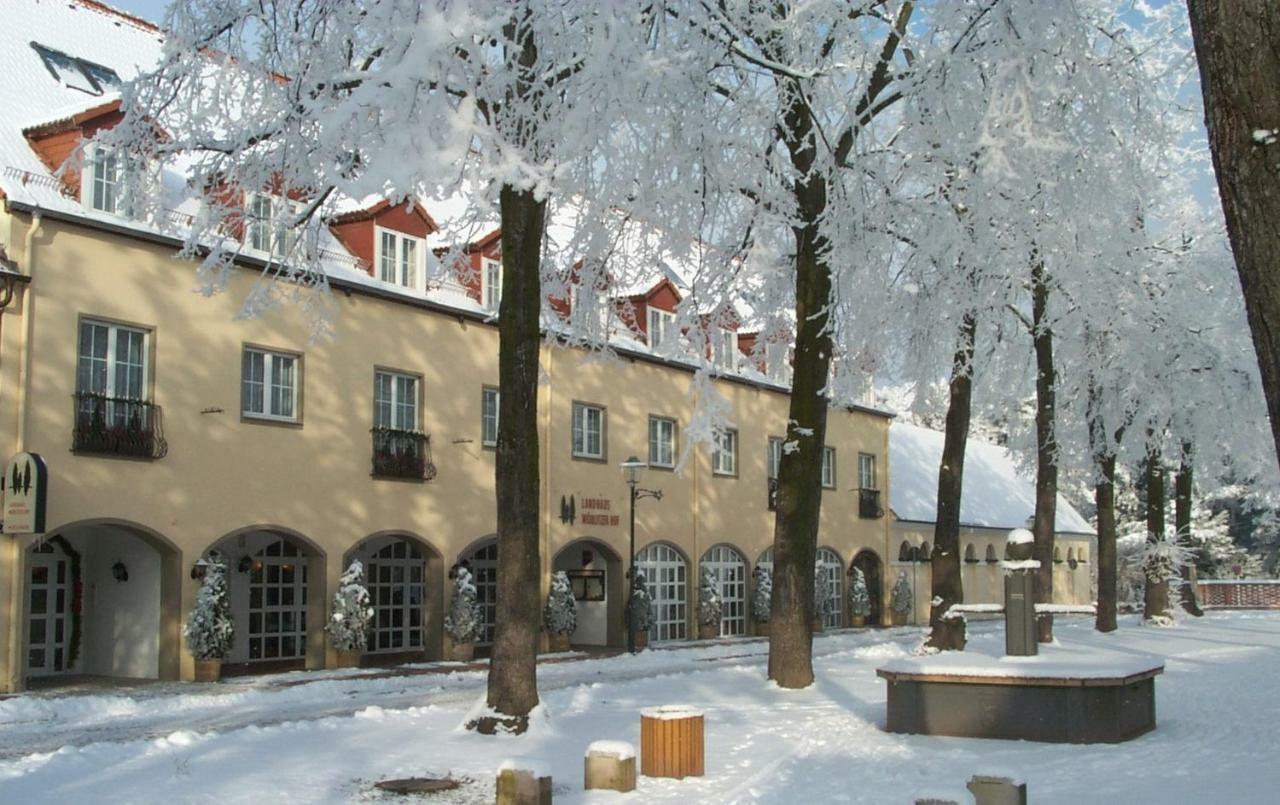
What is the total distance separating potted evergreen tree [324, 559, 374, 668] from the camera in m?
21.9

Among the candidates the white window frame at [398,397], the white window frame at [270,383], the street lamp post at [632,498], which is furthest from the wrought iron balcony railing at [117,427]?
the street lamp post at [632,498]

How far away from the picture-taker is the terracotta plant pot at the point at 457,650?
24344 mm

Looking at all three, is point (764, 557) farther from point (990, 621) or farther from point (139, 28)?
point (139, 28)

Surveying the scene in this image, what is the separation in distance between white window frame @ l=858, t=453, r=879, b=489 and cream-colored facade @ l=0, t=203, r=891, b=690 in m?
10.8

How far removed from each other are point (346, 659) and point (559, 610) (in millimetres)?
5186

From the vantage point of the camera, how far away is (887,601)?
39.0 m

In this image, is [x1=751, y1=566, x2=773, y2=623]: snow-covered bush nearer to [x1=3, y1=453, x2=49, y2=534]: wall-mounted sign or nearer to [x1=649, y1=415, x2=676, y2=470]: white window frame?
[x1=649, y1=415, x2=676, y2=470]: white window frame

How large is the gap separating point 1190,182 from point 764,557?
13.9m

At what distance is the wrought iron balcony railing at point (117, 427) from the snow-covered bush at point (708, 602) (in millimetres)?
14606

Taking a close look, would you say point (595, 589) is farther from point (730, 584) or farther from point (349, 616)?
point (349, 616)

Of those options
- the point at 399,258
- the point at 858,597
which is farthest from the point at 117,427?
the point at 858,597

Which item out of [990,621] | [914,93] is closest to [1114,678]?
[914,93]

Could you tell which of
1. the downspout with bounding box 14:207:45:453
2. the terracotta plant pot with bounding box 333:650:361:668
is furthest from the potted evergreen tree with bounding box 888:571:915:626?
the downspout with bounding box 14:207:45:453

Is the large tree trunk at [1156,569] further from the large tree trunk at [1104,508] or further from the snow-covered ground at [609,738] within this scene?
the snow-covered ground at [609,738]
